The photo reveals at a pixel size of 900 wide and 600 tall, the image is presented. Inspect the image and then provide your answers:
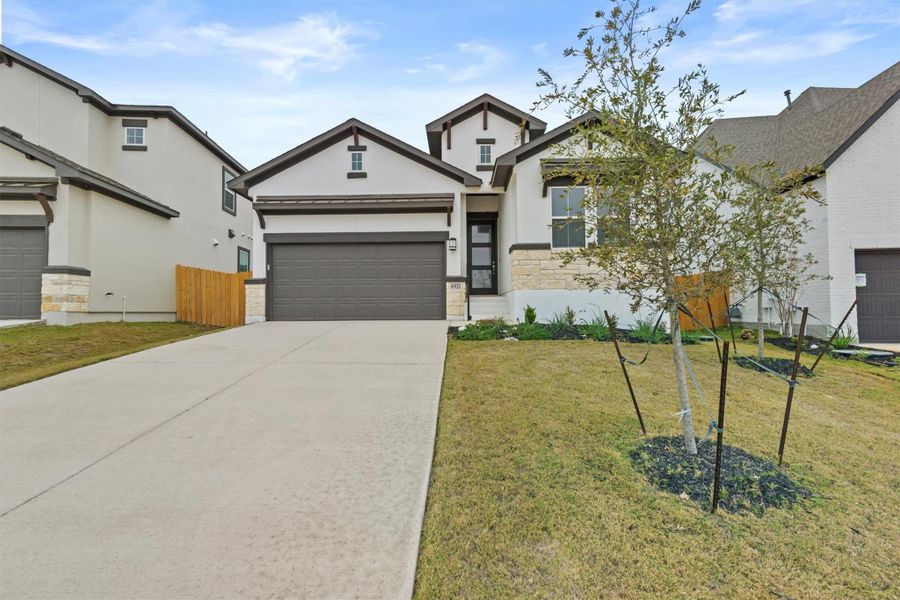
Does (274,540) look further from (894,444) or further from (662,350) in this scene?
(662,350)

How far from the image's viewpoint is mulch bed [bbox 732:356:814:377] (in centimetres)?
647

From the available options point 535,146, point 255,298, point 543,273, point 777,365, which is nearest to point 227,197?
point 255,298

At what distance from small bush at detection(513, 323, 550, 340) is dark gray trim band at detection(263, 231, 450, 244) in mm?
4202

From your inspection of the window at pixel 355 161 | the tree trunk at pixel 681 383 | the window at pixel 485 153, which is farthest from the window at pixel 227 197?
the tree trunk at pixel 681 383

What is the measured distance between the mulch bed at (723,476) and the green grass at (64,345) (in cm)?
770

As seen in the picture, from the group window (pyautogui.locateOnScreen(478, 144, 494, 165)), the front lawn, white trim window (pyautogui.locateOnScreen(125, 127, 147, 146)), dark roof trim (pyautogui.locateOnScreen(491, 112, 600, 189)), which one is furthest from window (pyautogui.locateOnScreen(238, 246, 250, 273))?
the front lawn

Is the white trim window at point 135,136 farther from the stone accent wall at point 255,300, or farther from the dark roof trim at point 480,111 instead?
the dark roof trim at point 480,111

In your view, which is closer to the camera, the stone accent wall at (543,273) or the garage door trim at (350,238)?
the stone accent wall at (543,273)

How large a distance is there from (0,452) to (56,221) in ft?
32.5

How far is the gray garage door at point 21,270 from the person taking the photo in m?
10.4

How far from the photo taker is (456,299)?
11727mm

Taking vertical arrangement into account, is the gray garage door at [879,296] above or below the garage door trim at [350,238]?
below

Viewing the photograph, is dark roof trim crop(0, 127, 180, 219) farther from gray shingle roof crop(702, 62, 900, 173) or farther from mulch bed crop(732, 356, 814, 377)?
mulch bed crop(732, 356, 814, 377)

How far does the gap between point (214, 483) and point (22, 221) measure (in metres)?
12.4
